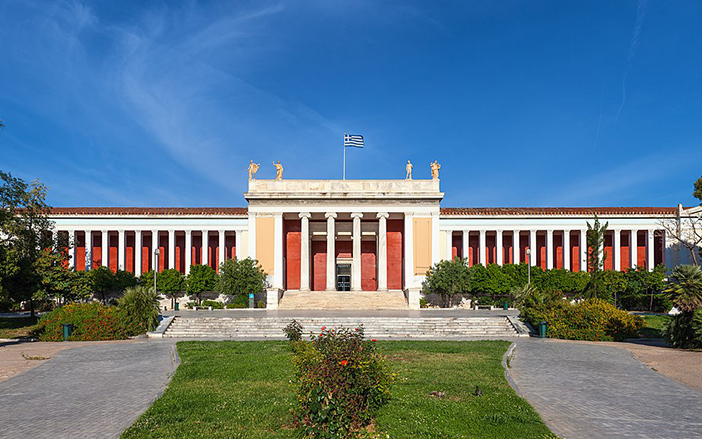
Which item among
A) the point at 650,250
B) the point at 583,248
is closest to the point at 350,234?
the point at 583,248

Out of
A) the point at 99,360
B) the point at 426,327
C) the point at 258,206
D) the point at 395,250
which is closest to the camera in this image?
the point at 99,360

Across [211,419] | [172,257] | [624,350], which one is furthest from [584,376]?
[172,257]

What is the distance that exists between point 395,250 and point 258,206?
14.3 metres

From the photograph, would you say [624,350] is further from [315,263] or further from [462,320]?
[315,263]

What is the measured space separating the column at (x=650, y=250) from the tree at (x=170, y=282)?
45979mm

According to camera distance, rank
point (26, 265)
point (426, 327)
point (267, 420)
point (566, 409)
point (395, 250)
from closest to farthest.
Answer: point (267, 420), point (566, 409), point (426, 327), point (26, 265), point (395, 250)

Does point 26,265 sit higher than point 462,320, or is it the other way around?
point 26,265

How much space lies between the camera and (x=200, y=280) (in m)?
45.6

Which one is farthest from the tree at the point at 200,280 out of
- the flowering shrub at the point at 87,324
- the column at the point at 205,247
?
the flowering shrub at the point at 87,324

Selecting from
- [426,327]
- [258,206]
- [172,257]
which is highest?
[258,206]

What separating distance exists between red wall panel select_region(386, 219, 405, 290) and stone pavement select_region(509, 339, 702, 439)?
102 feet

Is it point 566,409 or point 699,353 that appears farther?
point 699,353

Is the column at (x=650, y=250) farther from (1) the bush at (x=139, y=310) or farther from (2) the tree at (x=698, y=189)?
(1) the bush at (x=139, y=310)

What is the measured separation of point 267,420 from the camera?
9125mm
